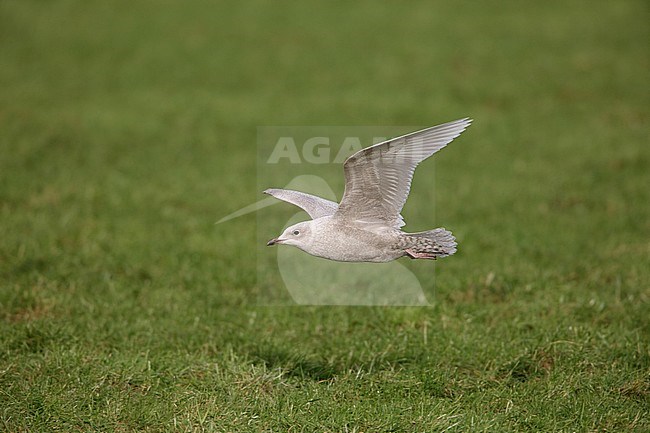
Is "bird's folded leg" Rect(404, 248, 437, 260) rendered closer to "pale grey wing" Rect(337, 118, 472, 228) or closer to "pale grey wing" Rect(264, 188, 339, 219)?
"pale grey wing" Rect(337, 118, 472, 228)

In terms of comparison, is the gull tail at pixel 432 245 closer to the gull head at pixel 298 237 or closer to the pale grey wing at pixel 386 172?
the pale grey wing at pixel 386 172

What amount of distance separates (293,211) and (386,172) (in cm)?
492

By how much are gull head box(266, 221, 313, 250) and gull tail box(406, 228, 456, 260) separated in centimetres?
53

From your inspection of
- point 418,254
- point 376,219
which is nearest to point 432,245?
point 418,254

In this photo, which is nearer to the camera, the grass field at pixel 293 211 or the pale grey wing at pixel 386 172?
the pale grey wing at pixel 386 172

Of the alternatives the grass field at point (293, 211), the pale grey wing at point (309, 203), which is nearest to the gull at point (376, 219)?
the pale grey wing at point (309, 203)

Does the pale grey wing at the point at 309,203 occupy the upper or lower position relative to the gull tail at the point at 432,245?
upper

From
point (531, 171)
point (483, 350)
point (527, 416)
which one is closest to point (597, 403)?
point (527, 416)

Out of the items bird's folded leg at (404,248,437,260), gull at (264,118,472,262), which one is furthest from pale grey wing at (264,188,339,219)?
bird's folded leg at (404,248,437,260)

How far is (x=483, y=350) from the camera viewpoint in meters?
5.23

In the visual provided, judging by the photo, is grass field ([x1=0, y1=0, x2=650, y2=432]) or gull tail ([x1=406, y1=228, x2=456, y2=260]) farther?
grass field ([x1=0, y1=0, x2=650, y2=432])

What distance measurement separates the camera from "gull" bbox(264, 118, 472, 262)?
12.7 ft

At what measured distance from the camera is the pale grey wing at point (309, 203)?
4355 mm

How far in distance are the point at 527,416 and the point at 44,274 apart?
167 inches
